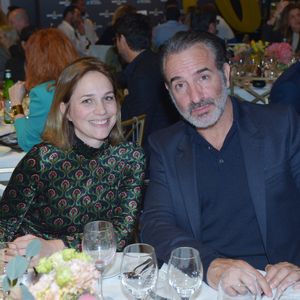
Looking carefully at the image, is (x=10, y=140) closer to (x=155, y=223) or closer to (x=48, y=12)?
(x=155, y=223)

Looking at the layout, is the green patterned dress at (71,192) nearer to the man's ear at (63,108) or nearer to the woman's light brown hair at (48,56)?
the man's ear at (63,108)

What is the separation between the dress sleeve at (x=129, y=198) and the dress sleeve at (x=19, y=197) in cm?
35

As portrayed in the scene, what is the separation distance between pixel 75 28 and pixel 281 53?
15.5 feet

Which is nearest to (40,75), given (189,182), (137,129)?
(137,129)

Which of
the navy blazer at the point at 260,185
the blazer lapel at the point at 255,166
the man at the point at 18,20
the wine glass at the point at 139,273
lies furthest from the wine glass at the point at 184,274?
the man at the point at 18,20

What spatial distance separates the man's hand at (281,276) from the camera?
1.76 metres

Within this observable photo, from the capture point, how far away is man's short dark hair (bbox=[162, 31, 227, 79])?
233 centimetres

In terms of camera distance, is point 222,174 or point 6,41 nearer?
point 222,174

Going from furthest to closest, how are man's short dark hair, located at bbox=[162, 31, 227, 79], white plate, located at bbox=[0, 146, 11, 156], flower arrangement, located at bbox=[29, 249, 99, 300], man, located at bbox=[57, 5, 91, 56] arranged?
man, located at bbox=[57, 5, 91, 56], white plate, located at bbox=[0, 146, 11, 156], man's short dark hair, located at bbox=[162, 31, 227, 79], flower arrangement, located at bbox=[29, 249, 99, 300]

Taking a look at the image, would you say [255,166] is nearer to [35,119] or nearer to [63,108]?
[63,108]

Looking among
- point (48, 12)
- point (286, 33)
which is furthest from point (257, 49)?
point (48, 12)

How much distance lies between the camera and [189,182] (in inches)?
89.4

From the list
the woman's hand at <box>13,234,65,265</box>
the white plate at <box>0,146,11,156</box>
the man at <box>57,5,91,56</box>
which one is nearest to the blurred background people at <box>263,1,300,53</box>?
the man at <box>57,5,91,56</box>

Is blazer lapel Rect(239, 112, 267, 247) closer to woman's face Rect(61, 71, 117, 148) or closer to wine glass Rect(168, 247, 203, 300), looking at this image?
woman's face Rect(61, 71, 117, 148)
